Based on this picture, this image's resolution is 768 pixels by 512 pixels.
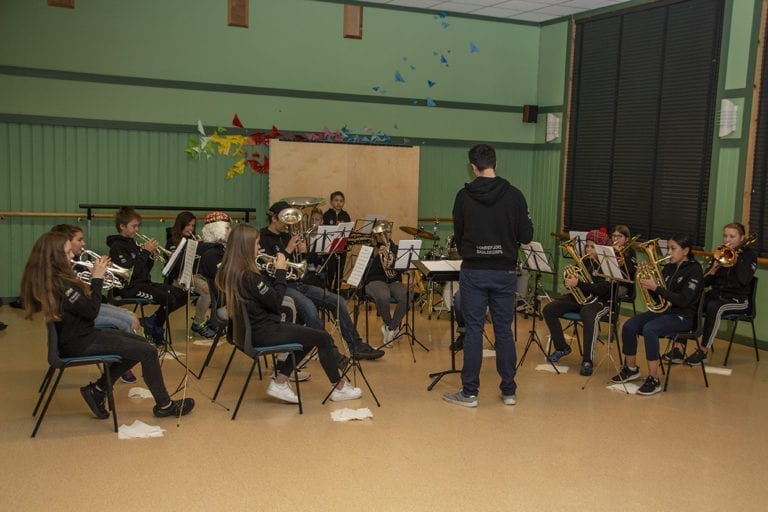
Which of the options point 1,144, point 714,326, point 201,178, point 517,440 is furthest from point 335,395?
point 1,144

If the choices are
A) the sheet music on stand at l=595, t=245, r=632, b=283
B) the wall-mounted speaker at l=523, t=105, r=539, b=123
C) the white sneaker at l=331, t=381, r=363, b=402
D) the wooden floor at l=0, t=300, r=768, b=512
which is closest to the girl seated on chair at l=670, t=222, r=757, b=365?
the wooden floor at l=0, t=300, r=768, b=512

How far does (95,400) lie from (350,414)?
1646 mm

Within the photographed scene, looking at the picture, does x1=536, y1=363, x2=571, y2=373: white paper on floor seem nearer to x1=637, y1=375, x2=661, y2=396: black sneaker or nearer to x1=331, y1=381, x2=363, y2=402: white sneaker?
x1=637, y1=375, x2=661, y2=396: black sneaker

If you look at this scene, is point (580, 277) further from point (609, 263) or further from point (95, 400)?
point (95, 400)

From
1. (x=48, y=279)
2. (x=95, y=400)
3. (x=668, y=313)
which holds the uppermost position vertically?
(x=48, y=279)

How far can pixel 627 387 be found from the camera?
6.09 meters

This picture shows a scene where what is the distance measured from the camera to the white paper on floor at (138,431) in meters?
4.73

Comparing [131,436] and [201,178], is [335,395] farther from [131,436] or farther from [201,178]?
[201,178]

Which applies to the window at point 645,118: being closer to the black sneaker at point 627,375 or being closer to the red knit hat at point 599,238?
the red knit hat at point 599,238

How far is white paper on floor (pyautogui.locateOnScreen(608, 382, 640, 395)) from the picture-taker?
601cm

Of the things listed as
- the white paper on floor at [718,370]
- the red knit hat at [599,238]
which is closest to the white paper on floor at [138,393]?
the red knit hat at [599,238]

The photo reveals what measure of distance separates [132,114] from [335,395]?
17.0ft

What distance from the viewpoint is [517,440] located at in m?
4.87

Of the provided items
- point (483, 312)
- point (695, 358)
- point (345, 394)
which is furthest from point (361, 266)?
point (695, 358)
